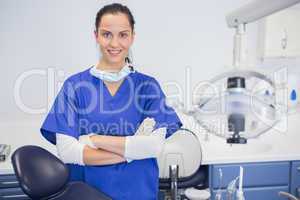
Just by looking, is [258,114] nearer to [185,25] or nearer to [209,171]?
[209,171]

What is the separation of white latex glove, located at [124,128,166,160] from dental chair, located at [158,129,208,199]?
550mm

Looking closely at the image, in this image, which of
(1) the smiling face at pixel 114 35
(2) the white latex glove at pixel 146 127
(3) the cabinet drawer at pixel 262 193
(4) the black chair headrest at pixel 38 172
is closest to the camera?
(4) the black chair headrest at pixel 38 172

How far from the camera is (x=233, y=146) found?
2.29 metres

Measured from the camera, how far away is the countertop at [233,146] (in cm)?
202

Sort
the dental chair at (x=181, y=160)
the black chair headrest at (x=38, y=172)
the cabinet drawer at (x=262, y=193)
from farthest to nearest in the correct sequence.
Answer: the cabinet drawer at (x=262, y=193) < the dental chair at (x=181, y=160) < the black chair headrest at (x=38, y=172)

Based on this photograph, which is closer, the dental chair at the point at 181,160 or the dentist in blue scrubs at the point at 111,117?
the dentist in blue scrubs at the point at 111,117

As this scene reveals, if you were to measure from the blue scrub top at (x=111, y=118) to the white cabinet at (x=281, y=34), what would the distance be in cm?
122

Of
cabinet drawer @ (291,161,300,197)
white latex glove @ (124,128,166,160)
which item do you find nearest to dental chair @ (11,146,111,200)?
white latex glove @ (124,128,166,160)

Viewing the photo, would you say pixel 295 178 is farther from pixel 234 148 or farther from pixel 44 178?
pixel 44 178

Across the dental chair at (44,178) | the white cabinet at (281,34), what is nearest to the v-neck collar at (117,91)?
the dental chair at (44,178)

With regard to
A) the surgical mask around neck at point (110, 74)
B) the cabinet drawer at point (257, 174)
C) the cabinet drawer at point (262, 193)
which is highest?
the surgical mask around neck at point (110, 74)

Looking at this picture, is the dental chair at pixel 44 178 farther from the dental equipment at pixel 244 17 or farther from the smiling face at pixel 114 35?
the dental equipment at pixel 244 17

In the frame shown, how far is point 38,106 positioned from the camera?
7.28 ft

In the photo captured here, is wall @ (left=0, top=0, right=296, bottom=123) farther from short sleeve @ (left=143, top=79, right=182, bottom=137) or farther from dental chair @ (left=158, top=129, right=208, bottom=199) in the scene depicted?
short sleeve @ (left=143, top=79, right=182, bottom=137)
